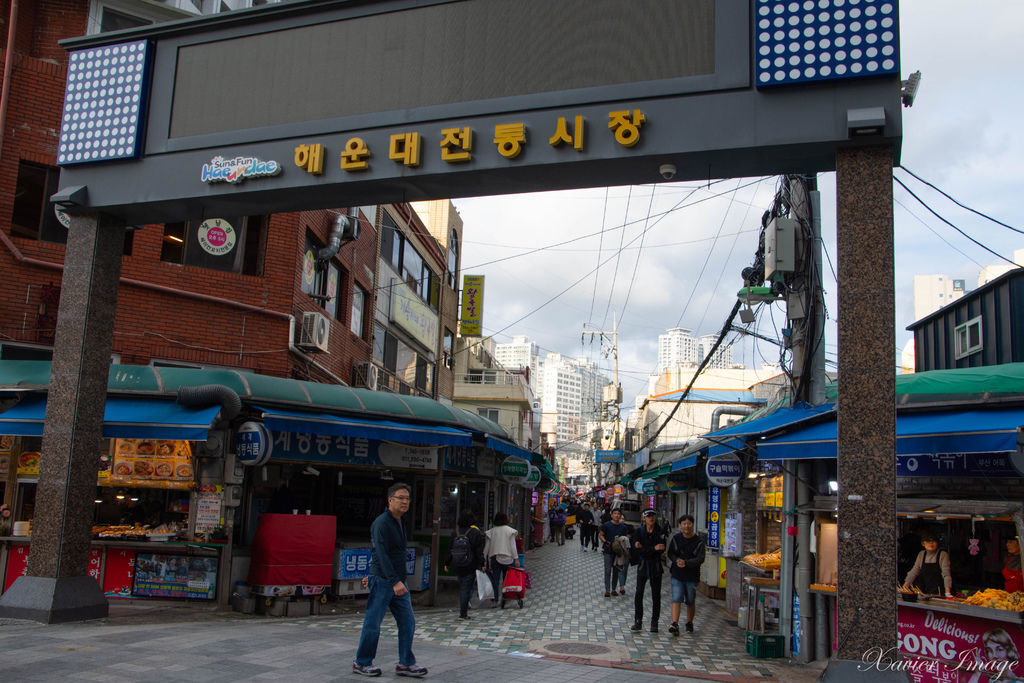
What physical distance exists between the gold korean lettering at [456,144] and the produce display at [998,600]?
687 centimetres

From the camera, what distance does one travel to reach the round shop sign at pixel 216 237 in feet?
50.6

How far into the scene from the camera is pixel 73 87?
11484 millimetres

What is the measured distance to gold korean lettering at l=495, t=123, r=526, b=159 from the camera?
8953 millimetres

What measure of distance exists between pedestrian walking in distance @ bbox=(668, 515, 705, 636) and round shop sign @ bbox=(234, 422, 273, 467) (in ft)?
20.1

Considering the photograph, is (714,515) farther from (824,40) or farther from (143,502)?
(824,40)

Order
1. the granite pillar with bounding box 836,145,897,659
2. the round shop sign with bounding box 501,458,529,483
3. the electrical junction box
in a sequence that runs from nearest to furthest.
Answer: the granite pillar with bounding box 836,145,897,659, the electrical junction box, the round shop sign with bounding box 501,458,529,483

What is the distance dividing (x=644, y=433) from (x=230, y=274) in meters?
38.1

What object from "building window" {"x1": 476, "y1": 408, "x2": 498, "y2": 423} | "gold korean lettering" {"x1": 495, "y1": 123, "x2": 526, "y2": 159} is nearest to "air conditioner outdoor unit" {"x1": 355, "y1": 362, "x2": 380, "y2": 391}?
"gold korean lettering" {"x1": 495, "y1": 123, "x2": 526, "y2": 159}

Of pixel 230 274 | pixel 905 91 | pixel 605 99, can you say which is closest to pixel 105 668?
pixel 605 99

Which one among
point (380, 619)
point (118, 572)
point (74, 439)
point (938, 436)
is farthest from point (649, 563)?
point (74, 439)

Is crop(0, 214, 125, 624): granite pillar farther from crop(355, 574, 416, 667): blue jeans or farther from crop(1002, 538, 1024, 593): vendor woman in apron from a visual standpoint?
crop(1002, 538, 1024, 593): vendor woman in apron

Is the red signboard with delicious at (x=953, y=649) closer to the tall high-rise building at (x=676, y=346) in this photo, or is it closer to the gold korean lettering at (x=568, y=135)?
the gold korean lettering at (x=568, y=135)

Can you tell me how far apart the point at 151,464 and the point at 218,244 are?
15.1 feet

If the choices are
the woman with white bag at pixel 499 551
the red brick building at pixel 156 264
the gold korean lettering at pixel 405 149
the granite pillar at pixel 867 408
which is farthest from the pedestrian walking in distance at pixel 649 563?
the red brick building at pixel 156 264
